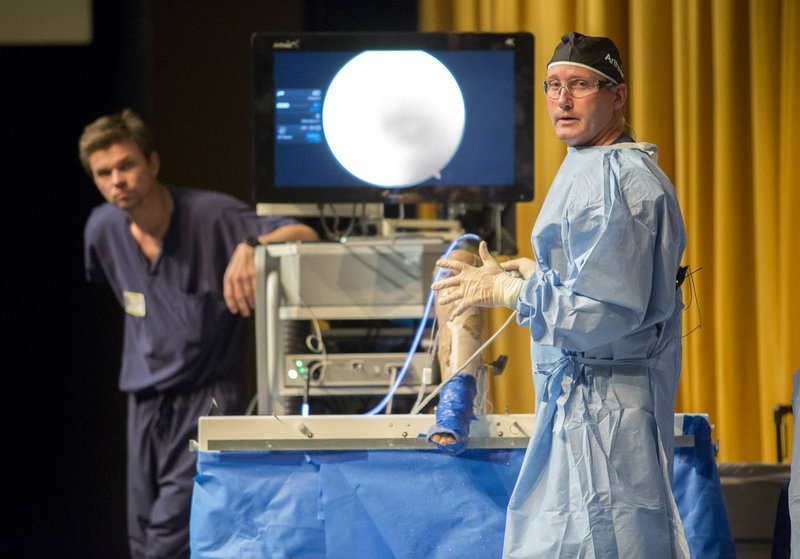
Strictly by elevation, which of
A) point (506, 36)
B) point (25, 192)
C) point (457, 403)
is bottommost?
point (457, 403)

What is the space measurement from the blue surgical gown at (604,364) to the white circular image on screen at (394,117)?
0.70 meters

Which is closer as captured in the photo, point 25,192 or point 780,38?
point 780,38

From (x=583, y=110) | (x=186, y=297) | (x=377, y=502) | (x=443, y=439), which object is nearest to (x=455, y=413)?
(x=443, y=439)

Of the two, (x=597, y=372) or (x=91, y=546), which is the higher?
(x=597, y=372)

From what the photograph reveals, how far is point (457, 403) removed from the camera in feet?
6.09

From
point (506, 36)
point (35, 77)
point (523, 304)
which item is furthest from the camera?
point (35, 77)

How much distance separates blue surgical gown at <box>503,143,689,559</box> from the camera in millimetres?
1540

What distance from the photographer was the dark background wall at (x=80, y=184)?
11.8 feet

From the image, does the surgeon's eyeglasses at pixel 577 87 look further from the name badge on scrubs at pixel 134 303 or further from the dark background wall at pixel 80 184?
the dark background wall at pixel 80 184

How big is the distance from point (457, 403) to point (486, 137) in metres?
0.73

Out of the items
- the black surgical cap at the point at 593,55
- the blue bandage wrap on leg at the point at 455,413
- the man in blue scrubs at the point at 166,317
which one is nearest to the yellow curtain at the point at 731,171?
the man in blue scrubs at the point at 166,317

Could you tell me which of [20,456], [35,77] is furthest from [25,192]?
[20,456]

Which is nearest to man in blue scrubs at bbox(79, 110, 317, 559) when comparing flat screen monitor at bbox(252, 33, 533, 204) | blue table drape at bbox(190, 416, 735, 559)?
flat screen monitor at bbox(252, 33, 533, 204)

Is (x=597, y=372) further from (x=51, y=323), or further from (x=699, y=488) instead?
(x=51, y=323)
